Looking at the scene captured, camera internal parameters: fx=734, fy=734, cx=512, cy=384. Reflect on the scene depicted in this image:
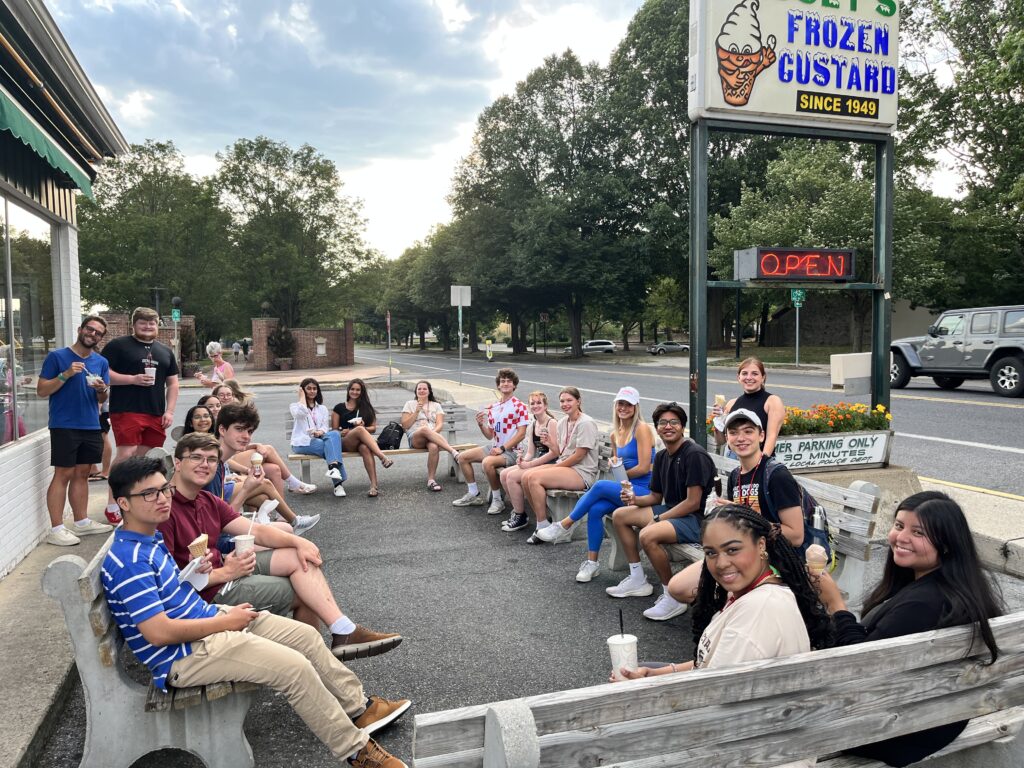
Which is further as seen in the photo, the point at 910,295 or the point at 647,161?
the point at 647,161

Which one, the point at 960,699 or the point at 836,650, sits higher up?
the point at 836,650

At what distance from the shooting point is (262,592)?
3607 millimetres

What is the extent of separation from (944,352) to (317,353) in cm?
3177

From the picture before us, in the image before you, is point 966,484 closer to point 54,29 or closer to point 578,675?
point 578,675

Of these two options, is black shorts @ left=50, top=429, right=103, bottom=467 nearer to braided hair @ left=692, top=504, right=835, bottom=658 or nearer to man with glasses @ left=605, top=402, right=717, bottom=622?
man with glasses @ left=605, top=402, right=717, bottom=622

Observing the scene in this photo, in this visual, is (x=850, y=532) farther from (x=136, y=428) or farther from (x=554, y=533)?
(x=136, y=428)

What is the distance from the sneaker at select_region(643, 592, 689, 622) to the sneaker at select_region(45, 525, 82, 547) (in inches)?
170

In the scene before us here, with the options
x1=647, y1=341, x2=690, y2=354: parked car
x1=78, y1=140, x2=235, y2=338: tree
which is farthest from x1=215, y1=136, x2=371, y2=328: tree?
x1=647, y1=341, x2=690, y2=354: parked car

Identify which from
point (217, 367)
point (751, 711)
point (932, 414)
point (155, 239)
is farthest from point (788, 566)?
point (155, 239)

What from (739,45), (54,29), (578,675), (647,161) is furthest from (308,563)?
(647,161)

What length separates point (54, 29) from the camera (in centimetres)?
570

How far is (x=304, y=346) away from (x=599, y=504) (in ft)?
122

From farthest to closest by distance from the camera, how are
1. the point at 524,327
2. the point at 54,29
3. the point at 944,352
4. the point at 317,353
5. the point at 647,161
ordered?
the point at 524,327 < the point at 317,353 < the point at 647,161 < the point at 944,352 < the point at 54,29

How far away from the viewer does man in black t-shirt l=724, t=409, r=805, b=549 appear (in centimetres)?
372
